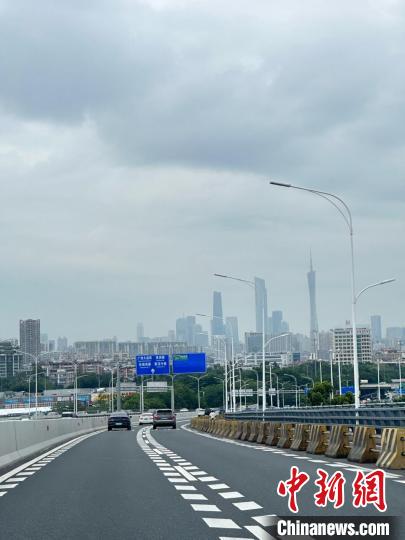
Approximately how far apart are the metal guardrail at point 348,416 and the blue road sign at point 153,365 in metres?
45.8

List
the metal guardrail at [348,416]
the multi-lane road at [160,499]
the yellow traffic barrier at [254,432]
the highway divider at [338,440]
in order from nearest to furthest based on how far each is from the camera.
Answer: the multi-lane road at [160,499], the highway divider at [338,440], the metal guardrail at [348,416], the yellow traffic barrier at [254,432]

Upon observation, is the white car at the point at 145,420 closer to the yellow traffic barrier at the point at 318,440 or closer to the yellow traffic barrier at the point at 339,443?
the yellow traffic barrier at the point at 318,440

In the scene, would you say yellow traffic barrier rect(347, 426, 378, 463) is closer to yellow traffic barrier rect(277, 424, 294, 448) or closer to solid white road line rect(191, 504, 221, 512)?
yellow traffic barrier rect(277, 424, 294, 448)

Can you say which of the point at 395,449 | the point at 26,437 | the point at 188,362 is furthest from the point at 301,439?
the point at 188,362

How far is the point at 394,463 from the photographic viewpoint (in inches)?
838

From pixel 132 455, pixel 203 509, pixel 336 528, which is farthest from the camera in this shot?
pixel 132 455

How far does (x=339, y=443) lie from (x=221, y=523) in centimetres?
1403

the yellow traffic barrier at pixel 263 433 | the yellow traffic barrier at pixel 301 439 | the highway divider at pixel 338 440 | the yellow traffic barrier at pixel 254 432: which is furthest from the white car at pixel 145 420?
the yellow traffic barrier at pixel 301 439

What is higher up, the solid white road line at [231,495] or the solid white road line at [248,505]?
the solid white road line at [248,505]

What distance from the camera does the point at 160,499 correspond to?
49.5 feet

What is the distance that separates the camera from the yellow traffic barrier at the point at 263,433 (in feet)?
123

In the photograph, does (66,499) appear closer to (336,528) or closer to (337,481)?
(336,528)

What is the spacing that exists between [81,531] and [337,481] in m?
4.22

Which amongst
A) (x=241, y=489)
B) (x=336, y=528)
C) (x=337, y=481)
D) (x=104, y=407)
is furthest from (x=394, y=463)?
(x=104, y=407)
